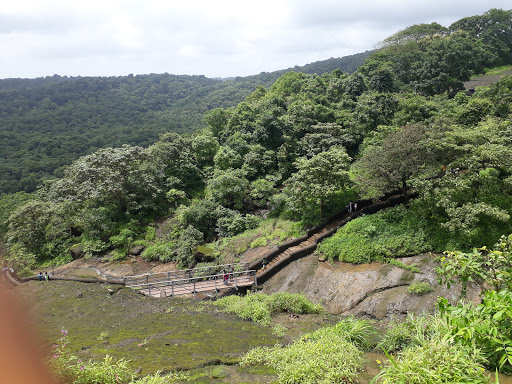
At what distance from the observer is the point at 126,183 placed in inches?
955

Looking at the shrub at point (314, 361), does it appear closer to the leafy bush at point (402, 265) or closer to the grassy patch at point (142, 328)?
the grassy patch at point (142, 328)

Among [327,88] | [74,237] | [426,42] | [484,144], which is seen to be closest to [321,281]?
[484,144]

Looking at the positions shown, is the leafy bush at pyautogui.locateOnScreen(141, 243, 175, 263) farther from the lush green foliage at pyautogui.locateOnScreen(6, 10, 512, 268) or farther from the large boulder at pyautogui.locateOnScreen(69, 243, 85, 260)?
the large boulder at pyautogui.locateOnScreen(69, 243, 85, 260)

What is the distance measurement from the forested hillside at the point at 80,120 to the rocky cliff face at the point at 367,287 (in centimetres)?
3831

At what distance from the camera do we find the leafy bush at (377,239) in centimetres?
1351

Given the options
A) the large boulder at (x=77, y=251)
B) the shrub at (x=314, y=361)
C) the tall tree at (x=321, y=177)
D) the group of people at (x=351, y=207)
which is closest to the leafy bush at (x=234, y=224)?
the tall tree at (x=321, y=177)

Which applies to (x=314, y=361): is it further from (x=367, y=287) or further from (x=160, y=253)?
(x=160, y=253)

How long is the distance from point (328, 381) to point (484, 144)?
12.6m

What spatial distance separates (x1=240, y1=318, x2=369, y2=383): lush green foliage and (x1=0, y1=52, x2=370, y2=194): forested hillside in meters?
44.3

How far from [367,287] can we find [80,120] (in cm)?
10046

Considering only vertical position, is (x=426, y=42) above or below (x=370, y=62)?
above

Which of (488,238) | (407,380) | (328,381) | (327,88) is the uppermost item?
(327,88)

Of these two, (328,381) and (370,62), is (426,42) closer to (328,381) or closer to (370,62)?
(370,62)

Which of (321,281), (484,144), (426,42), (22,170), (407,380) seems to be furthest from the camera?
(22,170)
